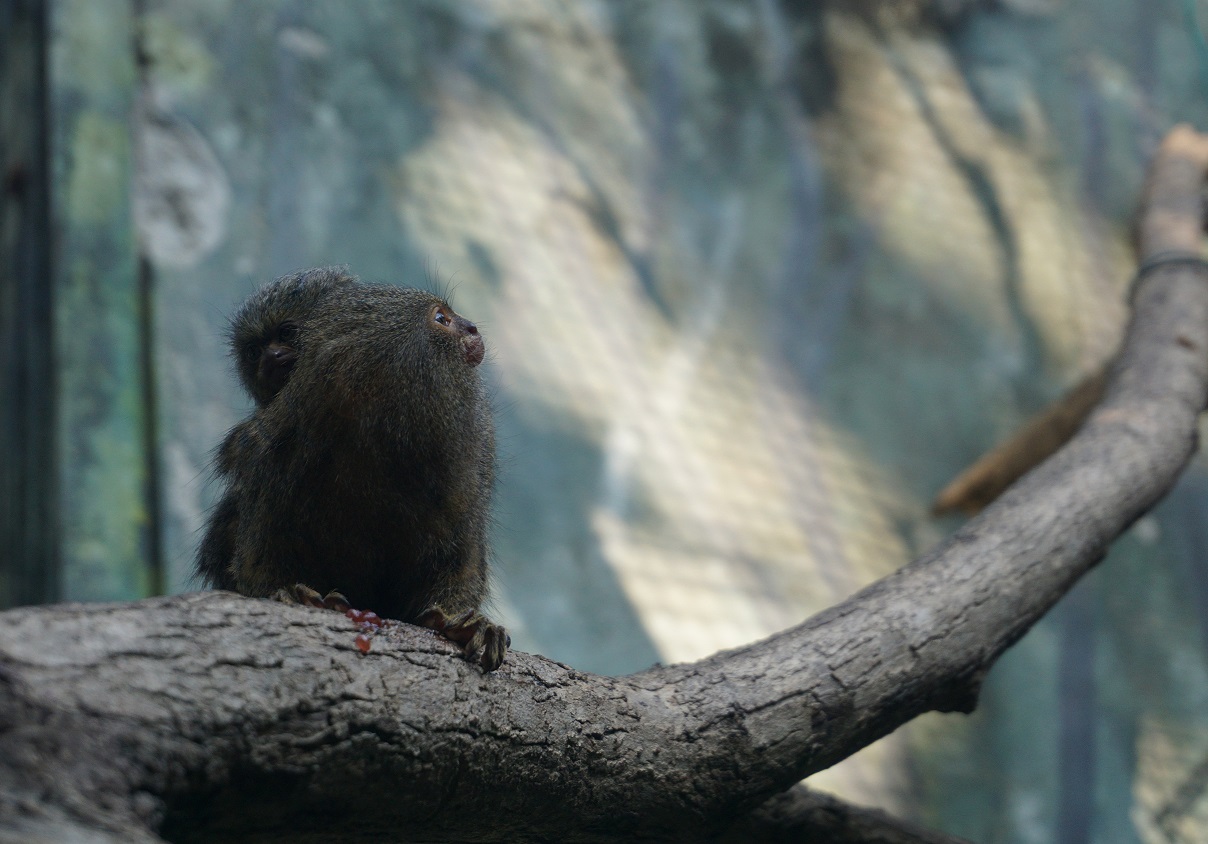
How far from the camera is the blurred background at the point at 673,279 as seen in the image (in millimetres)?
4461

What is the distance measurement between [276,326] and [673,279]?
3.17 m

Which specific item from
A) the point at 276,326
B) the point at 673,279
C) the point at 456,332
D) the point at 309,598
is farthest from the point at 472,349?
the point at 673,279

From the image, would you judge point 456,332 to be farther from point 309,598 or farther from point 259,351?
point 309,598

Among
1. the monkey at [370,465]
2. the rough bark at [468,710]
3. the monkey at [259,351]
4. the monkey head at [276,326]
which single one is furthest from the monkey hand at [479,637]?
the monkey head at [276,326]

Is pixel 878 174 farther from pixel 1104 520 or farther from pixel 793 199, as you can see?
pixel 1104 520

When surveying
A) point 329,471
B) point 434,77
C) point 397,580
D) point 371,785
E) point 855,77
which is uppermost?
point 855,77

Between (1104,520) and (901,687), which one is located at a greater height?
(1104,520)

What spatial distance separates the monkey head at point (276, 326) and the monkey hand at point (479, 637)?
2.67 feet

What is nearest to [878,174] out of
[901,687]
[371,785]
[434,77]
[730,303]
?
[730,303]

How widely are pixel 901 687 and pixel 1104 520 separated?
969mm

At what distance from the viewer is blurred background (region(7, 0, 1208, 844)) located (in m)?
4.46

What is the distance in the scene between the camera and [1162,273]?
4254 mm

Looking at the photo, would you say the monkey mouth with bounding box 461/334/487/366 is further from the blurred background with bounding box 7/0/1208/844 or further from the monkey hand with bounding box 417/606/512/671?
the blurred background with bounding box 7/0/1208/844

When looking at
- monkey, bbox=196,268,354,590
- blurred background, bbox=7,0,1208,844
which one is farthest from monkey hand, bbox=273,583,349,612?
blurred background, bbox=7,0,1208,844
